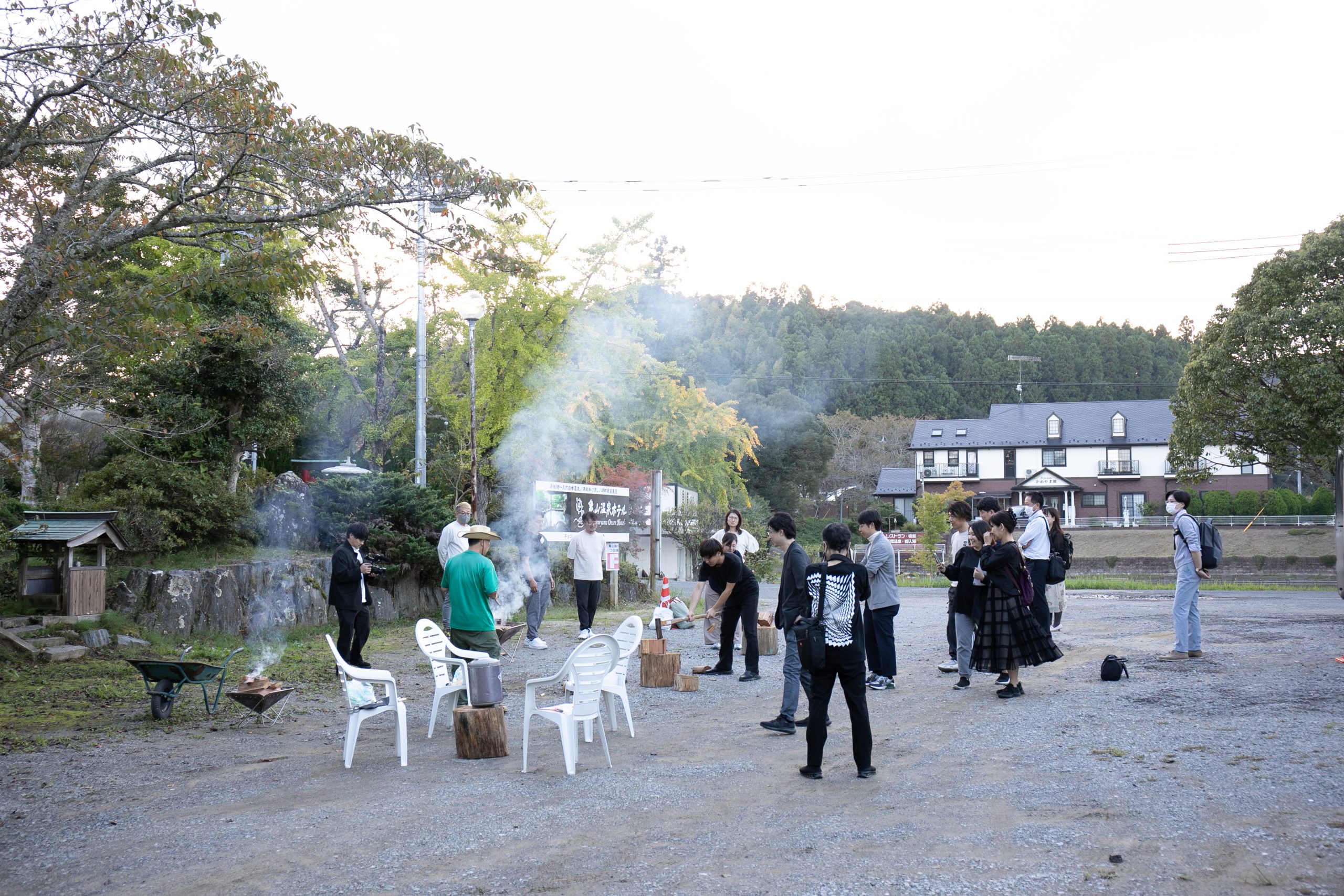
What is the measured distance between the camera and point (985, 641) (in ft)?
28.0

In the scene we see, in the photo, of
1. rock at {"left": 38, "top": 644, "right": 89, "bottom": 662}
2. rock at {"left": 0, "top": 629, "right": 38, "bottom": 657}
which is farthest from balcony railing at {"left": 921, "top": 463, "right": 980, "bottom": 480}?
rock at {"left": 0, "top": 629, "right": 38, "bottom": 657}

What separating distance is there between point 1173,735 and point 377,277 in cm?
3002

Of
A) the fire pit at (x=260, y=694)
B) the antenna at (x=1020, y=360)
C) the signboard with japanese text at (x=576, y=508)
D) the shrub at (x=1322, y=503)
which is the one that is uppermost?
the antenna at (x=1020, y=360)

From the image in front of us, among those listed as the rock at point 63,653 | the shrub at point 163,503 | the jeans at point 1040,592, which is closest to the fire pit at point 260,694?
the rock at point 63,653

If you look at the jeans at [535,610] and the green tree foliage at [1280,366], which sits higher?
the green tree foliage at [1280,366]

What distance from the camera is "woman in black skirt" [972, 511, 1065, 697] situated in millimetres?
8242

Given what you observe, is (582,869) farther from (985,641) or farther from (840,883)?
(985,641)

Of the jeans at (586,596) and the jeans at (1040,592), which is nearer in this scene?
the jeans at (1040,592)

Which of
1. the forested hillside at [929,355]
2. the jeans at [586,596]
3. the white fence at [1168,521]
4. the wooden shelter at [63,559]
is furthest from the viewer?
the forested hillside at [929,355]

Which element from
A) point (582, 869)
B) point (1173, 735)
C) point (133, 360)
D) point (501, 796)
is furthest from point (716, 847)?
point (133, 360)

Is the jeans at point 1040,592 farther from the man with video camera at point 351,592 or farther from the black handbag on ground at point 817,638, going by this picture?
the man with video camera at point 351,592

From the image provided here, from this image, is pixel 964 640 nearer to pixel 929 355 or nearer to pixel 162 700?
pixel 162 700

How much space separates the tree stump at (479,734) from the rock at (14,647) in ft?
23.1

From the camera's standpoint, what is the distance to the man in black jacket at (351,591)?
8953 millimetres
